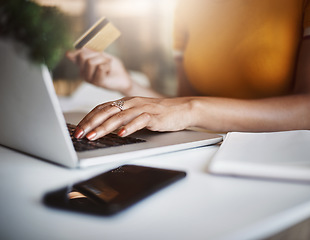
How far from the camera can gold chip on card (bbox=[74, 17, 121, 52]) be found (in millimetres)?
792

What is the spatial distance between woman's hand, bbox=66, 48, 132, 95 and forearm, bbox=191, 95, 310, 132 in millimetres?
442

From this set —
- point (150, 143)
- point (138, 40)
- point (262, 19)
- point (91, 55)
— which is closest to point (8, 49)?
point (150, 143)

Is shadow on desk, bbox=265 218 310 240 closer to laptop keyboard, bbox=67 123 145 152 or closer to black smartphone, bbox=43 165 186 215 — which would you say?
black smartphone, bbox=43 165 186 215

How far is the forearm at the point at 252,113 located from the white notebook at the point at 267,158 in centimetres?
18

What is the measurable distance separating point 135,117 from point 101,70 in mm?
489

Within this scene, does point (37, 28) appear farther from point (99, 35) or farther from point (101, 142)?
point (99, 35)

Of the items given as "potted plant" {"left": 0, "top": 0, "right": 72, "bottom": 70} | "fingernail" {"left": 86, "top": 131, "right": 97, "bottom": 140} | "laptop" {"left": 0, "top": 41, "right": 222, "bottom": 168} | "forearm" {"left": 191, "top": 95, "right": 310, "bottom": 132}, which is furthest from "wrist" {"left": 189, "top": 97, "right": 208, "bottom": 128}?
"potted plant" {"left": 0, "top": 0, "right": 72, "bottom": 70}

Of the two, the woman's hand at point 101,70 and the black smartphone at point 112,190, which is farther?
the woman's hand at point 101,70

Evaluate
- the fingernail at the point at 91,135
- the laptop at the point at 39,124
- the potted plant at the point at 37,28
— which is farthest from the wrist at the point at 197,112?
the potted plant at the point at 37,28

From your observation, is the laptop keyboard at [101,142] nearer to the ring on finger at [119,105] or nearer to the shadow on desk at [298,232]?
the ring on finger at [119,105]

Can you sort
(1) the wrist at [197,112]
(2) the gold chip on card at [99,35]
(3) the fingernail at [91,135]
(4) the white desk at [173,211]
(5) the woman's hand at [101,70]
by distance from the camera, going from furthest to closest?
1. (5) the woman's hand at [101,70]
2. (2) the gold chip on card at [99,35]
3. (1) the wrist at [197,112]
4. (3) the fingernail at [91,135]
5. (4) the white desk at [173,211]

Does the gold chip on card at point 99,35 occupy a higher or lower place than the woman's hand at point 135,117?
higher

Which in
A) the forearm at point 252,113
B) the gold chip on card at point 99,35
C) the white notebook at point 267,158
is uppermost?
the gold chip on card at point 99,35

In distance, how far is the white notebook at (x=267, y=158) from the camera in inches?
15.1
